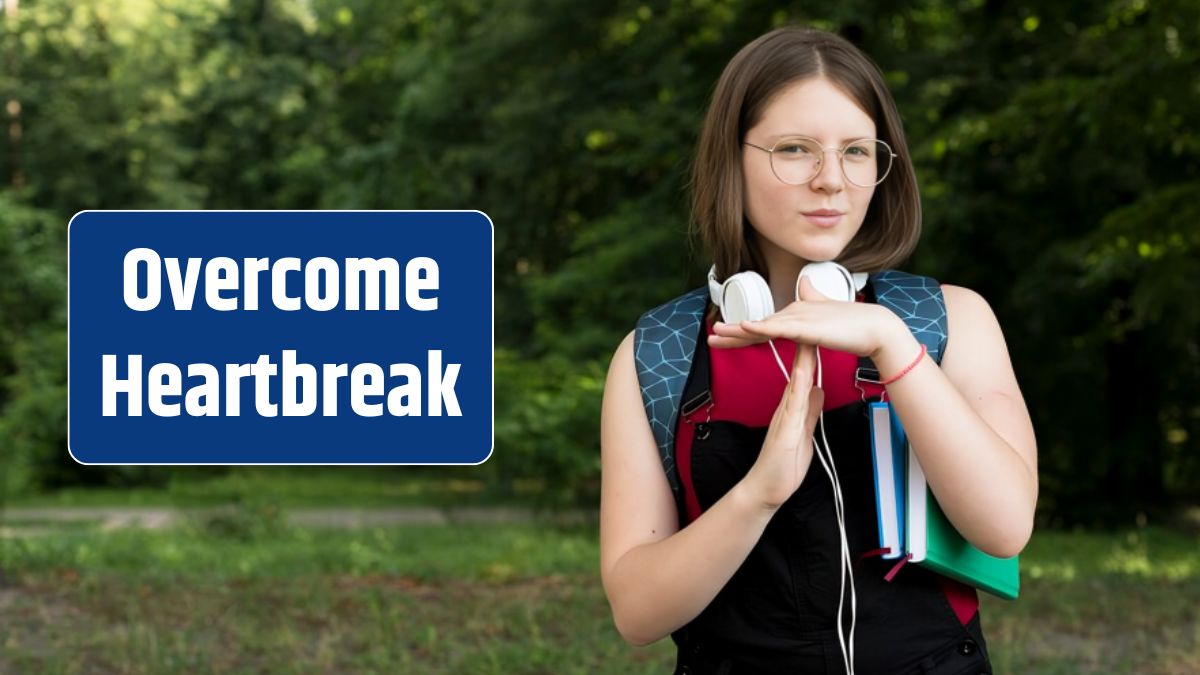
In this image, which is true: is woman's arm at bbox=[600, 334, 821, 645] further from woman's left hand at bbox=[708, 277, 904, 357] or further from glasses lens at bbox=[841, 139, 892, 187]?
glasses lens at bbox=[841, 139, 892, 187]

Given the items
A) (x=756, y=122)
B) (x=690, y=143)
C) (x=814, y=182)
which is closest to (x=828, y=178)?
(x=814, y=182)

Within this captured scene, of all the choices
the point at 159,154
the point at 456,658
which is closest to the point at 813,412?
the point at 456,658

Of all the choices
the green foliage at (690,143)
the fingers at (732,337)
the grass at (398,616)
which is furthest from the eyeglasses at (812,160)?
the green foliage at (690,143)

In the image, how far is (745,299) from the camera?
64.7 inches

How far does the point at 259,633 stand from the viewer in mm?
6641

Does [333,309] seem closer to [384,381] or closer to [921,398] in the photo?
[384,381]

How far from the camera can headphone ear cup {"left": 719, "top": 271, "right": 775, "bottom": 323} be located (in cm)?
164

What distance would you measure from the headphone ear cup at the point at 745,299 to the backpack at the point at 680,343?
4.1 inches

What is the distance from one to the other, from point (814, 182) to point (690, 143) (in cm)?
753

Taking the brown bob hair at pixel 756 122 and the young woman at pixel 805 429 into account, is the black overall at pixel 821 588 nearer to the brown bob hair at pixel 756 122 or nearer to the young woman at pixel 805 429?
the young woman at pixel 805 429

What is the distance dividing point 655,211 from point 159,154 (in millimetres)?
16635

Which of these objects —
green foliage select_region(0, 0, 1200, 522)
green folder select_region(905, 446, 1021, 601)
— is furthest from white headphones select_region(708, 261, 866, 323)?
green foliage select_region(0, 0, 1200, 522)

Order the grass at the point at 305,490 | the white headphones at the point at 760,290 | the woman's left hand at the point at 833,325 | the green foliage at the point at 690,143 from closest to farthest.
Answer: the woman's left hand at the point at 833,325, the white headphones at the point at 760,290, the green foliage at the point at 690,143, the grass at the point at 305,490

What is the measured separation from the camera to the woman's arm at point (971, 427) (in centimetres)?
157
